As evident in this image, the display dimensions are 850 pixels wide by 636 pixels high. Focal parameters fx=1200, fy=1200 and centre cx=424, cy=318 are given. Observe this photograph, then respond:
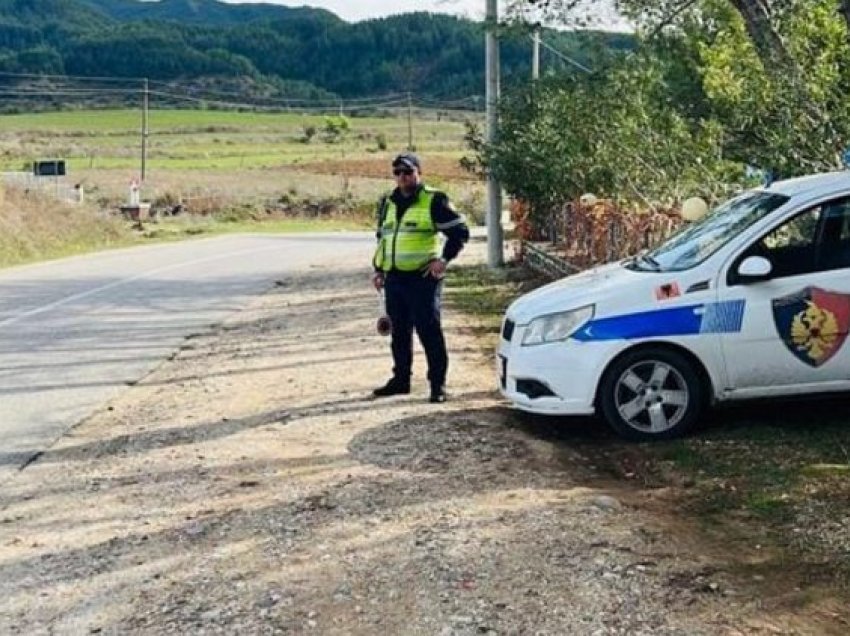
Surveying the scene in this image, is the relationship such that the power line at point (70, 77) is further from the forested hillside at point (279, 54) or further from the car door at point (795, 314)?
the car door at point (795, 314)

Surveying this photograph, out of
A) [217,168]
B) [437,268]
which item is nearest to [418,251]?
[437,268]

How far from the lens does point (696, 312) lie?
25.0 ft

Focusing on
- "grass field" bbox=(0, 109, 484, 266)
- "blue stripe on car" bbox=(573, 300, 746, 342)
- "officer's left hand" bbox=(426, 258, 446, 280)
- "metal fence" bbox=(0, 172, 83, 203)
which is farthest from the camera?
"grass field" bbox=(0, 109, 484, 266)

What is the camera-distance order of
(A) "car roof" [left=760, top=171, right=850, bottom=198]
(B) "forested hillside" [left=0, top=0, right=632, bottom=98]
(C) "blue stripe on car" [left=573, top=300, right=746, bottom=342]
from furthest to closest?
1. (B) "forested hillside" [left=0, top=0, right=632, bottom=98]
2. (A) "car roof" [left=760, top=171, right=850, bottom=198]
3. (C) "blue stripe on car" [left=573, top=300, right=746, bottom=342]

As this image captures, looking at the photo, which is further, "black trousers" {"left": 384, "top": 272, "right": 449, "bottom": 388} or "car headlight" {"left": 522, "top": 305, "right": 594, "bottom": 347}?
"black trousers" {"left": 384, "top": 272, "right": 449, "bottom": 388}

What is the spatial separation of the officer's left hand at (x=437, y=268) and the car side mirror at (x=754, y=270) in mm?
2306

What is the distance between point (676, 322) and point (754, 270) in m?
0.58

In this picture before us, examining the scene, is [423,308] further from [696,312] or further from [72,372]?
[72,372]

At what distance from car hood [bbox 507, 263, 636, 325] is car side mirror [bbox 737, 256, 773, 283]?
0.58 meters

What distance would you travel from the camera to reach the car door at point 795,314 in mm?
7504

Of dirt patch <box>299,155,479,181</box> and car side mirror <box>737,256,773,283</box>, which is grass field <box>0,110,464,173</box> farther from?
car side mirror <box>737,256,773,283</box>

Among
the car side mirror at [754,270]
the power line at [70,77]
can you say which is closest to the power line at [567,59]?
the car side mirror at [754,270]

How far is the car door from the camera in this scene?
7504 mm

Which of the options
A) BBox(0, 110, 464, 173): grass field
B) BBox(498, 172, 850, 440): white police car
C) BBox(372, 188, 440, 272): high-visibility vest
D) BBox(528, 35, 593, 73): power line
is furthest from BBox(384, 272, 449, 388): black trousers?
BBox(0, 110, 464, 173): grass field
